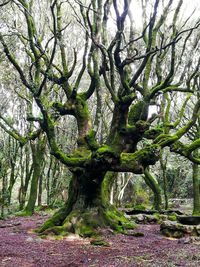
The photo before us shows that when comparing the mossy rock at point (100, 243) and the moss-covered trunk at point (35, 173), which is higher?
the moss-covered trunk at point (35, 173)

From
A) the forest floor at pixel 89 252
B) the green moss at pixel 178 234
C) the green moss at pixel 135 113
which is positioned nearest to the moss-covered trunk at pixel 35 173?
the forest floor at pixel 89 252

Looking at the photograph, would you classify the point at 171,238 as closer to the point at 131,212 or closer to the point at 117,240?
the point at 117,240

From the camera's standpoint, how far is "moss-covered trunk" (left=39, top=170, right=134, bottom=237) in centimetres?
790

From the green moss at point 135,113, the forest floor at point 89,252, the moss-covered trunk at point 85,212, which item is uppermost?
the green moss at point 135,113

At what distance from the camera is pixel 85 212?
843 centimetres

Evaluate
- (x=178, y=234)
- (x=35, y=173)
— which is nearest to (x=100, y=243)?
(x=178, y=234)

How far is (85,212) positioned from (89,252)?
2.43 metres

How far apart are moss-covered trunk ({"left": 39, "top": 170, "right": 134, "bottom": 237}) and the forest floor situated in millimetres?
486

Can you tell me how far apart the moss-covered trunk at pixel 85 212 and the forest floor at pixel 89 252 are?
1.59ft

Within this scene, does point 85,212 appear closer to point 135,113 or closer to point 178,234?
point 178,234

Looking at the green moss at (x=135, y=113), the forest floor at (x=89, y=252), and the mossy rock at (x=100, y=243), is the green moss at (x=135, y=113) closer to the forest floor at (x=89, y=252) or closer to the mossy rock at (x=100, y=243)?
the forest floor at (x=89, y=252)

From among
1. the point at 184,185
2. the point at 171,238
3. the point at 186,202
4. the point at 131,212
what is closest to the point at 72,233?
the point at 171,238

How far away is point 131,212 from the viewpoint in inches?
587

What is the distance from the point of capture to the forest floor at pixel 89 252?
504cm
